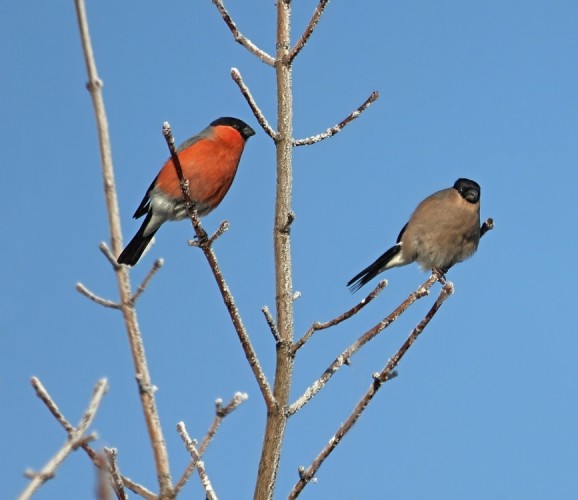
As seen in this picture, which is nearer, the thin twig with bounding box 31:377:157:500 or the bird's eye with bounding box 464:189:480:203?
the thin twig with bounding box 31:377:157:500

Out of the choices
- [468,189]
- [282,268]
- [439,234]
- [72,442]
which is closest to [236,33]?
[282,268]

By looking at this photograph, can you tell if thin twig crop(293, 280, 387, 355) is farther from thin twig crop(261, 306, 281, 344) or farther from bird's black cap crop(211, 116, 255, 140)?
bird's black cap crop(211, 116, 255, 140)

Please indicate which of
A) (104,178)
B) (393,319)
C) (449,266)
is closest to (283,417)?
(393,319)

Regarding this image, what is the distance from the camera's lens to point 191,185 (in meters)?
5.29

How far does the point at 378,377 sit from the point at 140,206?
3.63 metres

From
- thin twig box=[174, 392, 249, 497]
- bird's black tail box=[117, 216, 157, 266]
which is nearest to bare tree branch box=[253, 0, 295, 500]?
thin twig box=[174, 392, 249, 497]

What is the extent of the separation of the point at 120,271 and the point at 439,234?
16.2 ft

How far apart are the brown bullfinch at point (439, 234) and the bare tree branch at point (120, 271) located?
485 centimetres

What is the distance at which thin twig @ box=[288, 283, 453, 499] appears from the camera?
188cm

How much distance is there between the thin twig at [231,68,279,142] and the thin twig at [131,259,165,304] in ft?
2.60

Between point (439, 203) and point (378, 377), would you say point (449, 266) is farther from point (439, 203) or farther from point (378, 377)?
point (378, 377)

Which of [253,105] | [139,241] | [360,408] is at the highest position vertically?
[139,241]

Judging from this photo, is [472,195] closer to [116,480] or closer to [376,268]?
[376,268]

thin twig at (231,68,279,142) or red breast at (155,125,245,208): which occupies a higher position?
red breast at (155,125,245,208)
